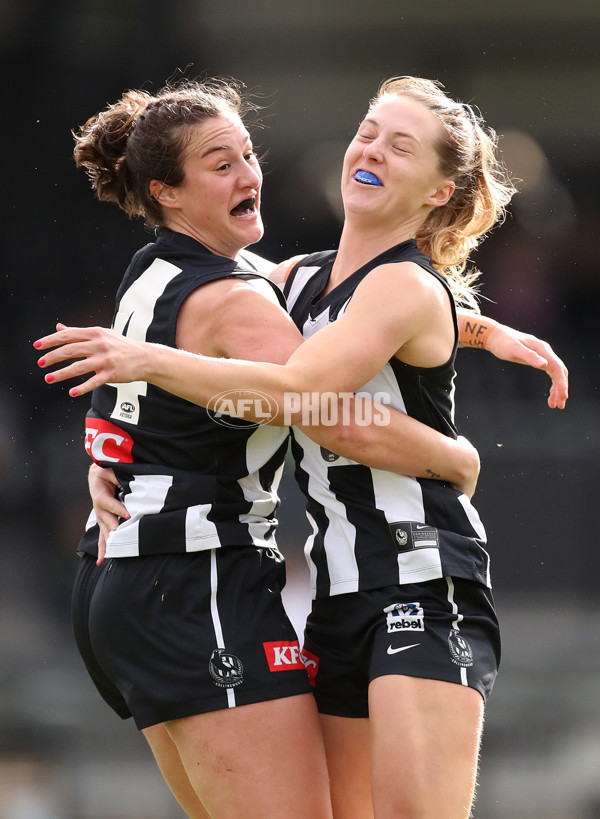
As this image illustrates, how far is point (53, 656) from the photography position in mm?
4469

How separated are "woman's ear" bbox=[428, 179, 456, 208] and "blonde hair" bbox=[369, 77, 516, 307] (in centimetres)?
1

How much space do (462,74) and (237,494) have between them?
3.91 metres

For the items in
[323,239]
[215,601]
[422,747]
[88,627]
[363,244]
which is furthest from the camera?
[323,239]

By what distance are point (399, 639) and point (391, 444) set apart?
1.07ft

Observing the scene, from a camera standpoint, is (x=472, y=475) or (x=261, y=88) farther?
(x=261, y=88)

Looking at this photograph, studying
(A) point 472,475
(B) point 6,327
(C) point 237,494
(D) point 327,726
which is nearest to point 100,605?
(C) point 237,494

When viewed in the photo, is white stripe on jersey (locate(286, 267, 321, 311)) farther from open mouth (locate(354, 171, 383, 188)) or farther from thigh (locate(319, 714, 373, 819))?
thigh (locate(319, 714, 373, 819))

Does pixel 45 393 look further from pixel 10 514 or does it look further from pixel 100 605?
pixel 100 605

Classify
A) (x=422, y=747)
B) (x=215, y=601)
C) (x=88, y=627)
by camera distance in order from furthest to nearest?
1. (x=88, y=627)
2. (x=215, y=601)
3. (x=422, y=747)

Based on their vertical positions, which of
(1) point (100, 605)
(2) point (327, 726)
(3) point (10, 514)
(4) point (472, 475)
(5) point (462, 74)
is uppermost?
(5) point (462, 74)

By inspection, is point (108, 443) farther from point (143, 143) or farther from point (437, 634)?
point (437, 634)

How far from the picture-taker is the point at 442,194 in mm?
1960

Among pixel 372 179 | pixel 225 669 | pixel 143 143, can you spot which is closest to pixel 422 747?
pixel 225 669

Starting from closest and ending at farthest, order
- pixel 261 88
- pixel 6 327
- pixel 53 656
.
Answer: pixel 53 656
pixel 6 327
pixel 261 88
